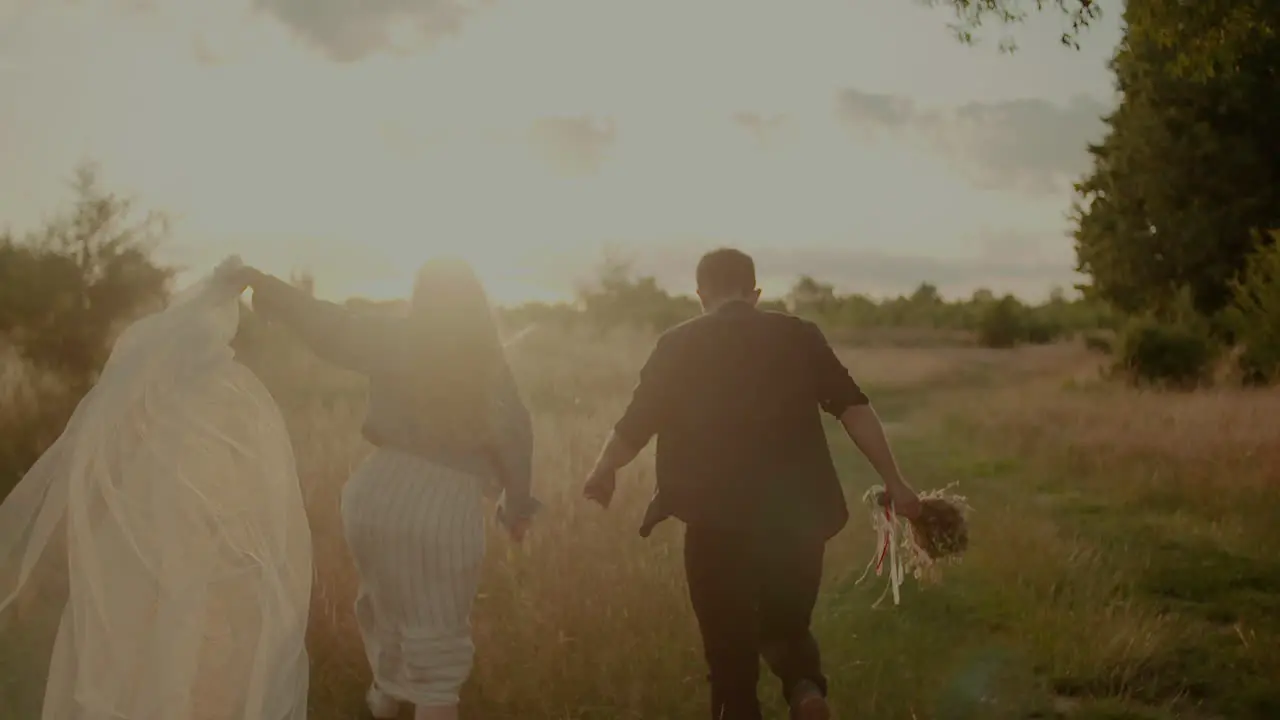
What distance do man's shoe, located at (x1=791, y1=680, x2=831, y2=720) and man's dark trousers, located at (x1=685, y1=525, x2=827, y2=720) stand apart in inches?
2.9

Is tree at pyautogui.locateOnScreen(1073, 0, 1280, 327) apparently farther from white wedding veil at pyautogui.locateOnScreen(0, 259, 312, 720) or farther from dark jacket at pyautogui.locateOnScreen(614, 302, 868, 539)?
white wedding veil at pyautogui.locateOnScreen(0, 259, 312, 720)

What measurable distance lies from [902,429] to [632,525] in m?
13.0

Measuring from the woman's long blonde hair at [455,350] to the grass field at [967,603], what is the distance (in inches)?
66.7

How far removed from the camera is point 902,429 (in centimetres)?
2022

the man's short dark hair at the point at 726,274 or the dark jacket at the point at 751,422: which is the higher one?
the man's short dark hair at the point at 726,274

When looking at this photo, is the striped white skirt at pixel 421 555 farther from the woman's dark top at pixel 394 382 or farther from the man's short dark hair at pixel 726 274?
the man's short dark hair at pixel 726 274

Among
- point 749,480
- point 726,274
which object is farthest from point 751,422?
point 726,274

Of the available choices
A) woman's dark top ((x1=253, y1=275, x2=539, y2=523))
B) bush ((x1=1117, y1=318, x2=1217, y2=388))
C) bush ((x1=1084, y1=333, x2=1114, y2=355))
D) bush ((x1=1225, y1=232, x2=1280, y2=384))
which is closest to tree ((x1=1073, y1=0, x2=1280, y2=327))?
bush ((x1=1117, y1=318, x2=1217, y2=388))

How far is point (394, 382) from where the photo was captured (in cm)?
A: 450

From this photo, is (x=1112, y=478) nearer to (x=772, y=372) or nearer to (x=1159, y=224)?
(x=772, y=372)

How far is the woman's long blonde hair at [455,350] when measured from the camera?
4.43 meters

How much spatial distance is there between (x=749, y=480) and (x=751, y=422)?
230mm

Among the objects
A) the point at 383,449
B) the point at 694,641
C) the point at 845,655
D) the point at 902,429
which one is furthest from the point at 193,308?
the point at 902,429

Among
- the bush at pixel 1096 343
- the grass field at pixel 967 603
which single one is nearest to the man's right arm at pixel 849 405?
the grass field at pixel 967 603
